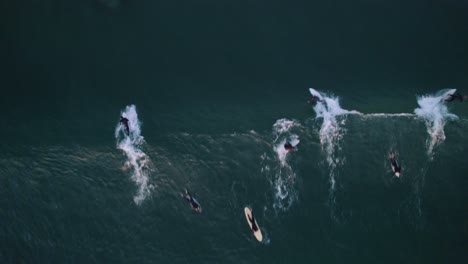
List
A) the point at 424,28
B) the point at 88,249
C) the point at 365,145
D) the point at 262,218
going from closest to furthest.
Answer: the point at 88,249 → the point at 262,218 → the point at 365,145 → the point at 424,28

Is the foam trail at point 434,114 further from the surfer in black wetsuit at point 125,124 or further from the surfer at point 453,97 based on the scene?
the surfer in black wetsuit at point 125,124

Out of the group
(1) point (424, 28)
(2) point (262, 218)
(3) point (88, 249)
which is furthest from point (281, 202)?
(1) point (424, 28)

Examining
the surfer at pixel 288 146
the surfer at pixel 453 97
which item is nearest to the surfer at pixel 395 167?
the surfer at pixel 288 146

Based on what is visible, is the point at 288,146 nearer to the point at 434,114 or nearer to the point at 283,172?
the point at 283,172

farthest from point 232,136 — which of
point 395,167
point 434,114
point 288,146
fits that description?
point 434,114

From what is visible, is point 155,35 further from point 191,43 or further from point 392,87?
point 392,87
